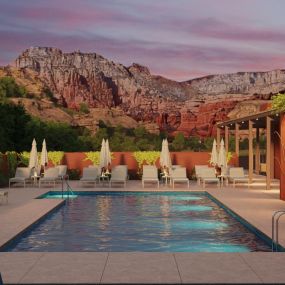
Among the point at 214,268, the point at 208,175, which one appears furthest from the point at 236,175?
the point at 214,268

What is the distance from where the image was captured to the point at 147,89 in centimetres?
12625

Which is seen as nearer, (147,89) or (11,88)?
(11,88)

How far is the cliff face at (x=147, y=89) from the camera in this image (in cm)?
11606

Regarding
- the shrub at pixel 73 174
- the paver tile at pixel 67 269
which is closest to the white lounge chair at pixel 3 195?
the paver tile at pixel 67 269

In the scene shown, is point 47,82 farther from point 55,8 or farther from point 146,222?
point 146,222

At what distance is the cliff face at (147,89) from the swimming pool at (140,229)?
321 ft

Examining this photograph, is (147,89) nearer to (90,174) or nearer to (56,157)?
(56,157)

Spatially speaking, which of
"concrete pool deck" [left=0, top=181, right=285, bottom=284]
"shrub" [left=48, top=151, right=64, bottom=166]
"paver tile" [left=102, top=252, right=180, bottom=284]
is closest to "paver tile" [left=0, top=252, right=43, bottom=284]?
"concrete pool deck" [left=0, top=181, right=285, bottom=284]

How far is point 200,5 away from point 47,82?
65.7 meters

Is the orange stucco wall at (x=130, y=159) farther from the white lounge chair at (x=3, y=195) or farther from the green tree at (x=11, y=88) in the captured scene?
the green tree at (x=11, y=88)

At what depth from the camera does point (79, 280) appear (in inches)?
240

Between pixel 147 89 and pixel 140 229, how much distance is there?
11549 cm

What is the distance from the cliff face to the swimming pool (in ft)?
321

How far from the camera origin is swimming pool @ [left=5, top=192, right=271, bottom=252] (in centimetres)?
959
